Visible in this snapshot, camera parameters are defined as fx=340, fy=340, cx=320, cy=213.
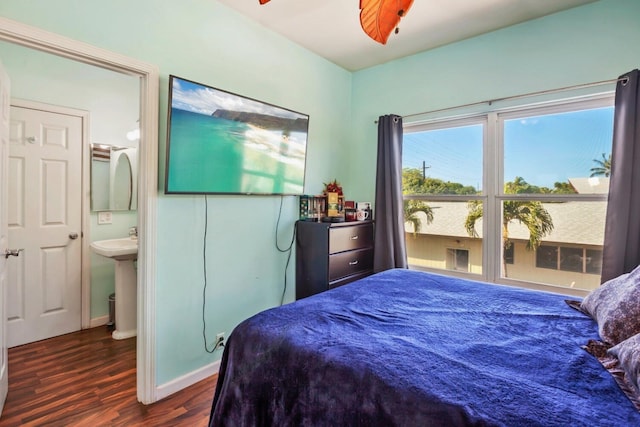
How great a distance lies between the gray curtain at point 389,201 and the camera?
3.22 meters

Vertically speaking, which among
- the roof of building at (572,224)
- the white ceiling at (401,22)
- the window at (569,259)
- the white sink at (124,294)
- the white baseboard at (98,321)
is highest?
the white ceiling at (401,22)

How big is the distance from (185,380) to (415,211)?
8.03 ft

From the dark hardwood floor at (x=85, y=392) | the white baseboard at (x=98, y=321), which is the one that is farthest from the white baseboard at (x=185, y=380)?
the white baseboard at (x=98, y=321)

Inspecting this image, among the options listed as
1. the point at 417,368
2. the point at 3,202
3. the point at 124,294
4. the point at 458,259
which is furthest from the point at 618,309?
the point at 124,294

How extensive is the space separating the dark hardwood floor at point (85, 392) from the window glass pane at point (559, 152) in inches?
114

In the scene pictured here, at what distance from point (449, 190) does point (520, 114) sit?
833mm

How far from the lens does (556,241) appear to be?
2664 millimetres

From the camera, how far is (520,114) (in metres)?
2.77

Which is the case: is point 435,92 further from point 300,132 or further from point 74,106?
point 74,106

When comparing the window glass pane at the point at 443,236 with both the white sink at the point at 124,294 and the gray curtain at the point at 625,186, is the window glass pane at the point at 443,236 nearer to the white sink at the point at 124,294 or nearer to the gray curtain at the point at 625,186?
the gray curtain at the point at 625,186

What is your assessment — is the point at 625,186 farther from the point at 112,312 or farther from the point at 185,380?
the point at 112,312

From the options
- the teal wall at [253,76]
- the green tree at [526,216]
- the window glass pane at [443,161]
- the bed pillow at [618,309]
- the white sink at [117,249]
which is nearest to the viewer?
the bed pillow at [618,309]

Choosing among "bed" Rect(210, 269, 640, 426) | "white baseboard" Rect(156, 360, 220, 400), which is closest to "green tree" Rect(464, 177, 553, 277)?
"bed" Rect(210, 269, 640, 426)

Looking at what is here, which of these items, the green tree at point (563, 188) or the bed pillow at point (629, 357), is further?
the green tree at point (563, 188)
